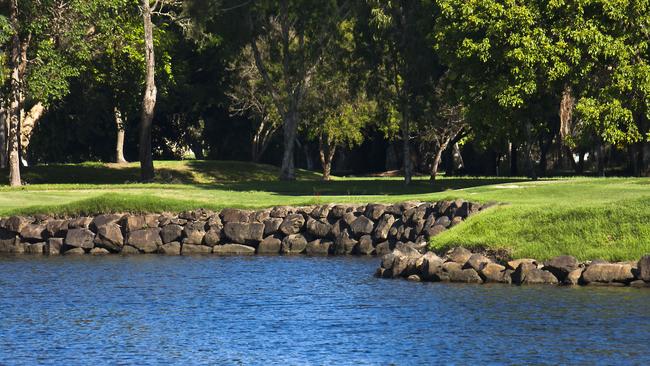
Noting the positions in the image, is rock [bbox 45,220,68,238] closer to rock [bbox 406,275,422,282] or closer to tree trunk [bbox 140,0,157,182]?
rock [bbox 406,275,422,282]

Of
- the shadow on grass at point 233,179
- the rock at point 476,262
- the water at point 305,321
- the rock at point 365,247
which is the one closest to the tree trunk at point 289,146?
the shadow on grass at point 233,179

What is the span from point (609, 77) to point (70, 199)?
2625cm

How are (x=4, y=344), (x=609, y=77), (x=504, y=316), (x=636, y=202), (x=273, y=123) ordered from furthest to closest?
1. (x=273, y=123)
2. (x=609, y=77)
3. (x=636, y=202)
4. (x=504, y=316)
5. (x=4, y=344)

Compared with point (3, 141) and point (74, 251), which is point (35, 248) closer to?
point (74, 251)

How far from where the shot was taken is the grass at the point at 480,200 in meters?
34.9

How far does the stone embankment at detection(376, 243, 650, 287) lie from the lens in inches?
1271

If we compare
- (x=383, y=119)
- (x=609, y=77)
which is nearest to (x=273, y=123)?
(x=383, y=119)

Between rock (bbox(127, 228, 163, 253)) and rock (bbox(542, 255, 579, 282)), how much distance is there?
1798 cm

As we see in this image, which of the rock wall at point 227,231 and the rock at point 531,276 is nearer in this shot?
the rock at point 531,276

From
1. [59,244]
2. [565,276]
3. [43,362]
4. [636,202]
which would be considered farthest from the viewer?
[59,244]

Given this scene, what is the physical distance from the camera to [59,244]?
46.5 m

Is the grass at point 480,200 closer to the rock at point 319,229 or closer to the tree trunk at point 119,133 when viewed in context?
the rock at point 319,229

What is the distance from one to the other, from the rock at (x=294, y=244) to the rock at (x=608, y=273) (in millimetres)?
15214

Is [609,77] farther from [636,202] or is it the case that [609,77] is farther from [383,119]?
[383,119]
